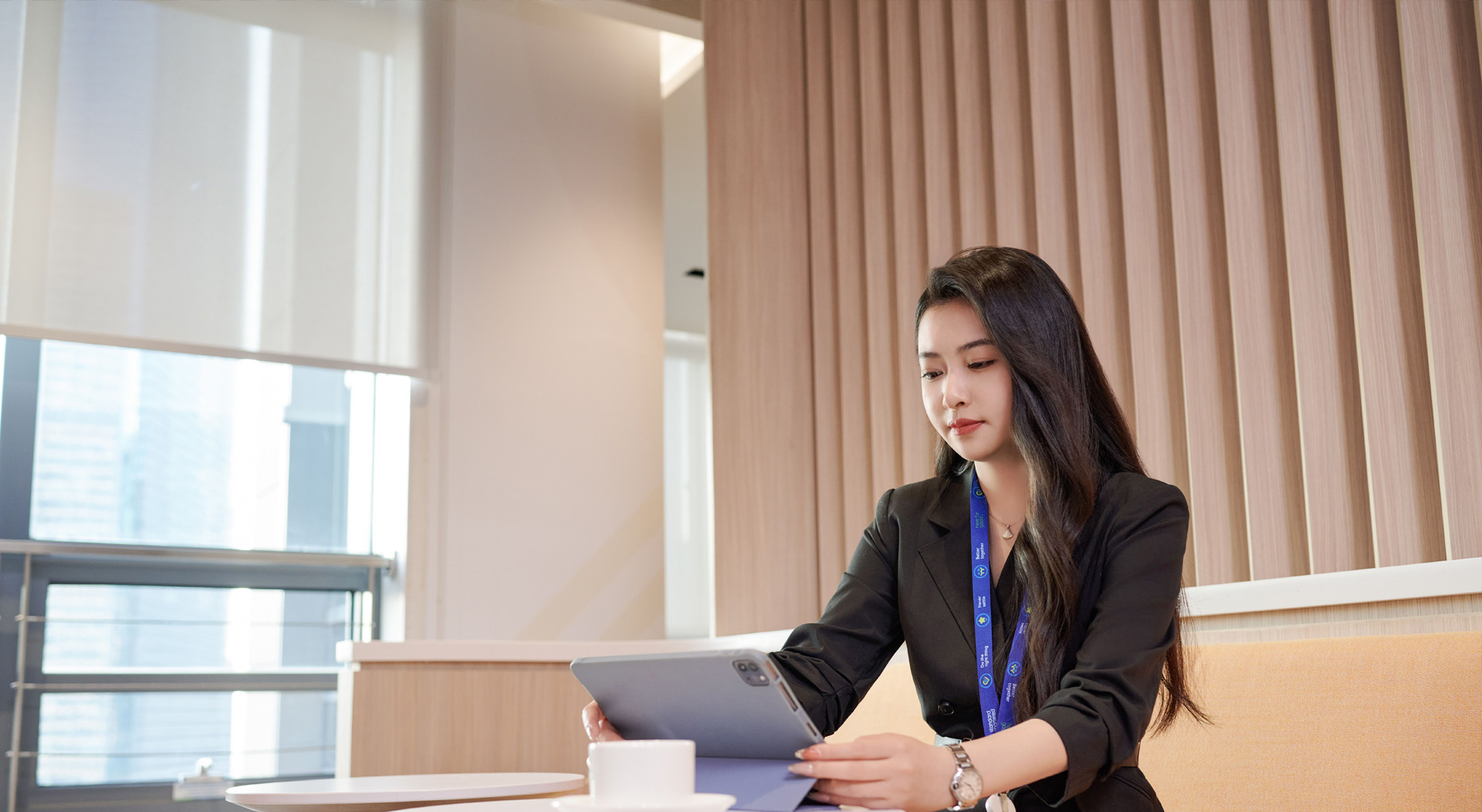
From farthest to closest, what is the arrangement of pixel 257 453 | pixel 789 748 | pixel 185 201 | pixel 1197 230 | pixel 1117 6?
pixel 257 453, pixel 185 201, pixel 1117 6, pixel 1197 230, pixel 789 748

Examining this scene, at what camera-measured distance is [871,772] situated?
2.89 ft

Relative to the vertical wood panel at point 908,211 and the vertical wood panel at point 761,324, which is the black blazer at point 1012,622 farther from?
the vertical wood panel at point 761,324

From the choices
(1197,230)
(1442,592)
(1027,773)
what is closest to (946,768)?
(1027,773)

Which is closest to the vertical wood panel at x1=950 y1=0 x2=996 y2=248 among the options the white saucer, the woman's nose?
the woman's nose

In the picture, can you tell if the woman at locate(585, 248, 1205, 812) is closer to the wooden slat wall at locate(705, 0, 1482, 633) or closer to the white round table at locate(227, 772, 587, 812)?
the white round table at locate(227, 772, 587, 812)

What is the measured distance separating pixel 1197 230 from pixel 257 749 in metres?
3.25

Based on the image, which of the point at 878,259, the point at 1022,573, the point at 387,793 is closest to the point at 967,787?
the point at 1022,573

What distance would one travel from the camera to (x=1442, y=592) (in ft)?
5.17

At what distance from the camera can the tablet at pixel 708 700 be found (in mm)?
863

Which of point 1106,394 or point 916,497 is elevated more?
point 1106,394

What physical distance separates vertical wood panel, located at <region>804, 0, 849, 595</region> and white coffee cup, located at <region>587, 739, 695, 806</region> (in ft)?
7.73

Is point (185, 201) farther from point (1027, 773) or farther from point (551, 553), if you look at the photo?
point (1027, 773)

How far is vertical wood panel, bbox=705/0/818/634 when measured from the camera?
321 centimetres

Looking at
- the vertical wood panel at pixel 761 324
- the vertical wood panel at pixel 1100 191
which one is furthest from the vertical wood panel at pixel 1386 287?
the vertical wood panel at pixel 761 324
